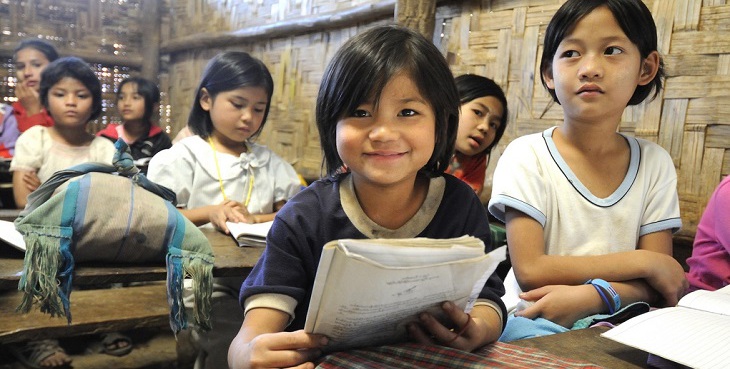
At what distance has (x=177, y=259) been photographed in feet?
4.71

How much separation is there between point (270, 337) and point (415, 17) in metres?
1.95

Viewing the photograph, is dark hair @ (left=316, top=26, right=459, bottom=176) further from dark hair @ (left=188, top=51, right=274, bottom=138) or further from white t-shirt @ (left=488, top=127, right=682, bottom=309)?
dark hair @ (left=188, top=51, right=274, bottom=138)

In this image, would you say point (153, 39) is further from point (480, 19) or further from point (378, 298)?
point (378, 298)

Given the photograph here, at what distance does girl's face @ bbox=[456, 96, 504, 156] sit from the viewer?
2117 millimetres

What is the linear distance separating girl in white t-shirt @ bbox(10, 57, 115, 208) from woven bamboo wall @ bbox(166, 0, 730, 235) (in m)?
1.11

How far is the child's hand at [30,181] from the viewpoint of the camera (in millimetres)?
2573

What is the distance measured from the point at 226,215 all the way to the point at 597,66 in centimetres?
117

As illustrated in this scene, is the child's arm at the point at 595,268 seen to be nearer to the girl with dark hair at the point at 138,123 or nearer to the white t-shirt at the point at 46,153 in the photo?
the white t-shirt at the point at 46,153

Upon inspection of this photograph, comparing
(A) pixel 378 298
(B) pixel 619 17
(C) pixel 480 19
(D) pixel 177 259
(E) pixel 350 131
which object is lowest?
(D) pixel 177 259

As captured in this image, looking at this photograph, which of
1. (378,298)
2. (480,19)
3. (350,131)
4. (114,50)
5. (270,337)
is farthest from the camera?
(114,50)

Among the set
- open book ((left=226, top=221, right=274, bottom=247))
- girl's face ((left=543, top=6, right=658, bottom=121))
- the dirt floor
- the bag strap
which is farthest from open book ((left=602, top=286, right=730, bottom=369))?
the dirt floor

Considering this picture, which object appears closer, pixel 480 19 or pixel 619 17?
pixel 619 17

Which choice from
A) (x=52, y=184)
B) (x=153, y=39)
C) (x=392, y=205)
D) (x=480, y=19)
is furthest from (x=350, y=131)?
(x=153, y=39)

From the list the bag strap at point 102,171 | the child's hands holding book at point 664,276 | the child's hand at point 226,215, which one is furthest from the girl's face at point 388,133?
the child's hand at point 226,215
